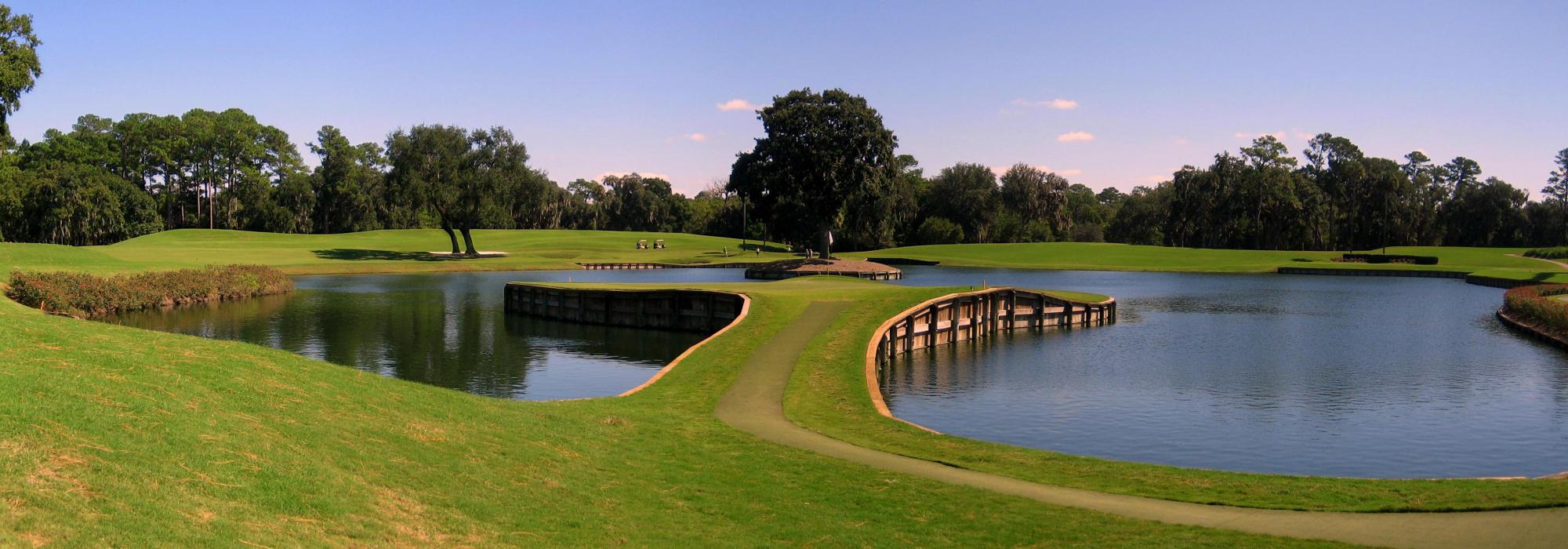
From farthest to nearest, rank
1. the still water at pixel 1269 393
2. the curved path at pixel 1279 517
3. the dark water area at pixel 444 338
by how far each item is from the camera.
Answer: the dark water area at pixel 444 338, the still water at pixel 1269 393, the curved path at pixel 1279 517

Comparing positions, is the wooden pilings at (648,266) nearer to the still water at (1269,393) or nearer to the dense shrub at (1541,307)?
the still water at (1269,393)

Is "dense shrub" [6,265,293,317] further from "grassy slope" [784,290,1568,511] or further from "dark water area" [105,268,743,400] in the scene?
"grassy slope" [784,290,1568,511]

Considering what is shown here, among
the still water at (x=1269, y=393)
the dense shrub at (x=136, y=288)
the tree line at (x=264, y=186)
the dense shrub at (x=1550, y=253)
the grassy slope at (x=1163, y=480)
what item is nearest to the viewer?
the grassy slope at (x=1163, y=480)

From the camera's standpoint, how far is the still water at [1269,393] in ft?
78.3

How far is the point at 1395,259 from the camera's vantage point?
109625 mm

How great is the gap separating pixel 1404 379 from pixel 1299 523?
24810mm

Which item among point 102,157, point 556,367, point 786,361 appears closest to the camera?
point 786,361

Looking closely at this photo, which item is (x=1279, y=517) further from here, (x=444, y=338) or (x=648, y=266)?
(x=648, y=266)

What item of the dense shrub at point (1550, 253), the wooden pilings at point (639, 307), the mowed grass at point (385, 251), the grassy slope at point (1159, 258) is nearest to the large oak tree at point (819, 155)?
the mowed grass at point (385, 251)

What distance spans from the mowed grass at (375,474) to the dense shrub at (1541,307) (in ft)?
141

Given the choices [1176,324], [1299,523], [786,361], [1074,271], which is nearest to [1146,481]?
[1299,523]

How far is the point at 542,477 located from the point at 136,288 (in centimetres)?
4792

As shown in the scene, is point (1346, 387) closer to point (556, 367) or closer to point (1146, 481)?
point (1146, 481)

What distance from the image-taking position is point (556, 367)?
36.7 m
